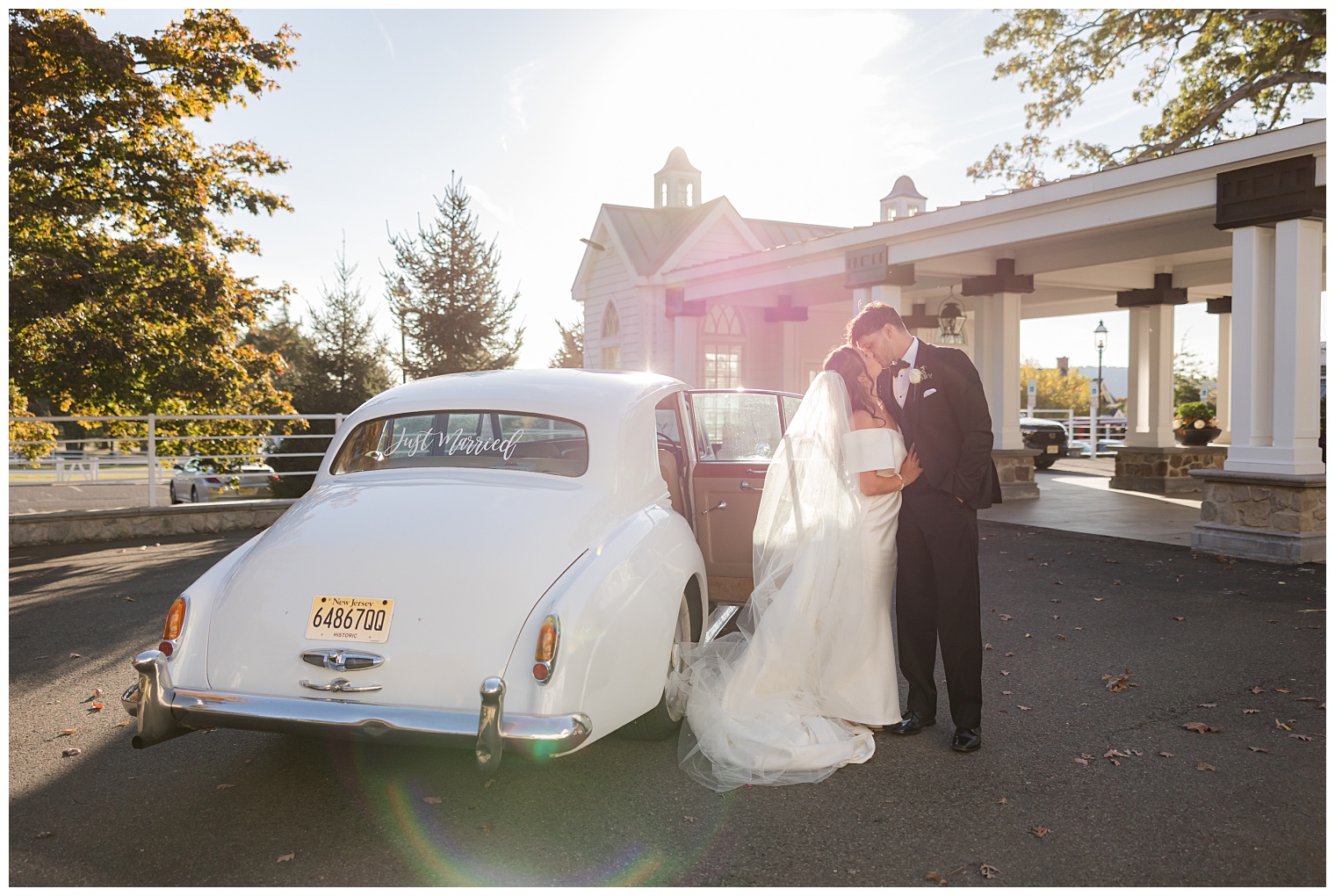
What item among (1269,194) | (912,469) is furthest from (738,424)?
(1269,194)

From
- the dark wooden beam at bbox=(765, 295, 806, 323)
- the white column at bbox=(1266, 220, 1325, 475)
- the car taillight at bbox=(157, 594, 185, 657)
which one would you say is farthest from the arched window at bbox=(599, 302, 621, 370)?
the car taillight at bbox=(157, 594, 185, 657)

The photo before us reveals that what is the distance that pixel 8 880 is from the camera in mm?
3162

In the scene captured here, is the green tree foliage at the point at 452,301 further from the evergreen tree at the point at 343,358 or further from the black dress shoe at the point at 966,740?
the black dress shoe at the point at 966,740

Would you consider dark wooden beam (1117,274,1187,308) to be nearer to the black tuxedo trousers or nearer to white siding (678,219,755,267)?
white siding (678,219,755,267)

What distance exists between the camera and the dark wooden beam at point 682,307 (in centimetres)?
1858

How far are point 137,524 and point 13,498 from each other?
11.9m

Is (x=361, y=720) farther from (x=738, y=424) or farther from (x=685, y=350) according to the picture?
(x=685, y=350)

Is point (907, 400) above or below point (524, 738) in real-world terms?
above

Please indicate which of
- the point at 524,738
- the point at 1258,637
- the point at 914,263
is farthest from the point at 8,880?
the point at 914,263

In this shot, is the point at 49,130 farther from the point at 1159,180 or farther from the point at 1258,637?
the point at 1258,637

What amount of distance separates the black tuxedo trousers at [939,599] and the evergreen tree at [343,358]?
10731 millimetres

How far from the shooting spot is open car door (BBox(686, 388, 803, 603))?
579cm

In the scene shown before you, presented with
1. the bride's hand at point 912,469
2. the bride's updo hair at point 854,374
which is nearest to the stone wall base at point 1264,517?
the bride's hand at point 912,469

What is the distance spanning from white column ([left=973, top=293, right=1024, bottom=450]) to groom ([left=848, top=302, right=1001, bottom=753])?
1135cm
